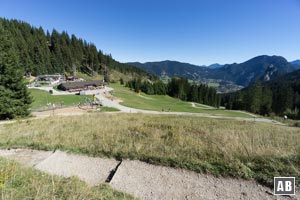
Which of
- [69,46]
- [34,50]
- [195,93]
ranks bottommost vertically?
[195,93]

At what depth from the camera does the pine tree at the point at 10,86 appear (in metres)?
21.5

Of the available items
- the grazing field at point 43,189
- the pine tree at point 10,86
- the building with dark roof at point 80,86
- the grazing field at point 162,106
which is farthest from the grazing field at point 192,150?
the building with dark roof at point 80,86

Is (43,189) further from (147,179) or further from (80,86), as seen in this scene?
(80,86)

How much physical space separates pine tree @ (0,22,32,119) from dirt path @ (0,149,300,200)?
19.7 metres

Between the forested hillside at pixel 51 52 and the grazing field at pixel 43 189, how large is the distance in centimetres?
6016

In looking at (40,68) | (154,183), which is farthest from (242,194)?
(40,68)

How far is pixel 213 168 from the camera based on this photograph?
5141mm

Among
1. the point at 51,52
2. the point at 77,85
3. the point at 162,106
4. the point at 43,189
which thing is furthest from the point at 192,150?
the point at 51,52

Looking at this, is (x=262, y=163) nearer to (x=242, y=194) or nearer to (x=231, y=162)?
(x=231, y=162)

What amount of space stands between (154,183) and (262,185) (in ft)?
9.24

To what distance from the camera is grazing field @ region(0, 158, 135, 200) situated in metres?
3.35

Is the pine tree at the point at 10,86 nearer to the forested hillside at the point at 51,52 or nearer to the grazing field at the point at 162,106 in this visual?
the grazing field at the point at 162,106

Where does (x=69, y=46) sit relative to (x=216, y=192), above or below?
above

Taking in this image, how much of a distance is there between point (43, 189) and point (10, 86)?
24709 mm
